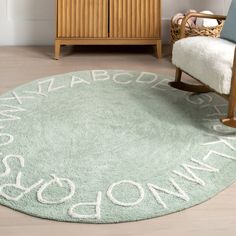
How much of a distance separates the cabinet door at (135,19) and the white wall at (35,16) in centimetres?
38

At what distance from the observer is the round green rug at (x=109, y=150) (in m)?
1.83

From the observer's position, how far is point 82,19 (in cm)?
368

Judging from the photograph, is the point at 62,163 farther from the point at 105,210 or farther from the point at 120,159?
the point at 105,210

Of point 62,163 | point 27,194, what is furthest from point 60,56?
point 27,194

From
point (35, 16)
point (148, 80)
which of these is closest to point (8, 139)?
point (148, 80)

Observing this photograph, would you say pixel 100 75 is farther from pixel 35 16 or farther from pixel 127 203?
pixel 127 203

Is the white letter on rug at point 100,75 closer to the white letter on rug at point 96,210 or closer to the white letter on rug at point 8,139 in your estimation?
the white letter on rug at point 8,139

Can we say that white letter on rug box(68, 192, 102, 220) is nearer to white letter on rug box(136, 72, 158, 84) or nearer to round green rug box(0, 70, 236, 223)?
round green rug box(0, 70, 236, 223)

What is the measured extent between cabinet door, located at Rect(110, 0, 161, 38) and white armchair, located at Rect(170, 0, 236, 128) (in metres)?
0.72

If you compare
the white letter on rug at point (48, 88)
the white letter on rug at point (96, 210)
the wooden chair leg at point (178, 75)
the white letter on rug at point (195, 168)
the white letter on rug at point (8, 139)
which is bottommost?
the white letter on rug at point (96, 210)

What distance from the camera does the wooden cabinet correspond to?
144 inches

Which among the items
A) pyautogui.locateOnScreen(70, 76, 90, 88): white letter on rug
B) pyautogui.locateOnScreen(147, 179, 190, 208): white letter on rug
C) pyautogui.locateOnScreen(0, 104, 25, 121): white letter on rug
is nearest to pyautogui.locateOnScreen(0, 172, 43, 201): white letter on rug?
pyautogui.locateOnScreen(147, 179, 190, 208): white letter on rug

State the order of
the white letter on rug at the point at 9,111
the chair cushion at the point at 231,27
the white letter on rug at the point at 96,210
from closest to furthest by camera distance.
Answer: the white letter on rug at the point at 96,210 < the white letter on rug at the point at 9,111 < the chair cushion at the point at 231,27

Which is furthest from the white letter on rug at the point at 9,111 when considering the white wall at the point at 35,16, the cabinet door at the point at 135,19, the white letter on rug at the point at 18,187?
the white wall at the point at 35,16
